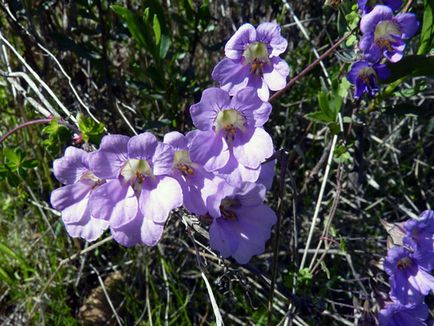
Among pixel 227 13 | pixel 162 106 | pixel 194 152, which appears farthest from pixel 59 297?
pixel 227 13

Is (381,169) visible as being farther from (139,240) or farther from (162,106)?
(139,240)

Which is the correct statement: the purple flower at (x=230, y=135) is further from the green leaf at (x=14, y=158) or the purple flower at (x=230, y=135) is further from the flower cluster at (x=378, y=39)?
the green leaf at (x=14, y=158)

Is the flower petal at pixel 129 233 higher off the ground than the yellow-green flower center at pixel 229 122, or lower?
lower

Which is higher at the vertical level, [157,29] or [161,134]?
→ [157,29]

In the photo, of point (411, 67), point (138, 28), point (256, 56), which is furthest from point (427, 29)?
→ point (138, 28)

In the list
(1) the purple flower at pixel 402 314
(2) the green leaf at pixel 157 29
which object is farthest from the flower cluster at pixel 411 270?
(2) the green leaf at pixel 157 29

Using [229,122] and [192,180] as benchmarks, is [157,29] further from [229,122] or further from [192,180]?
[192,180]
